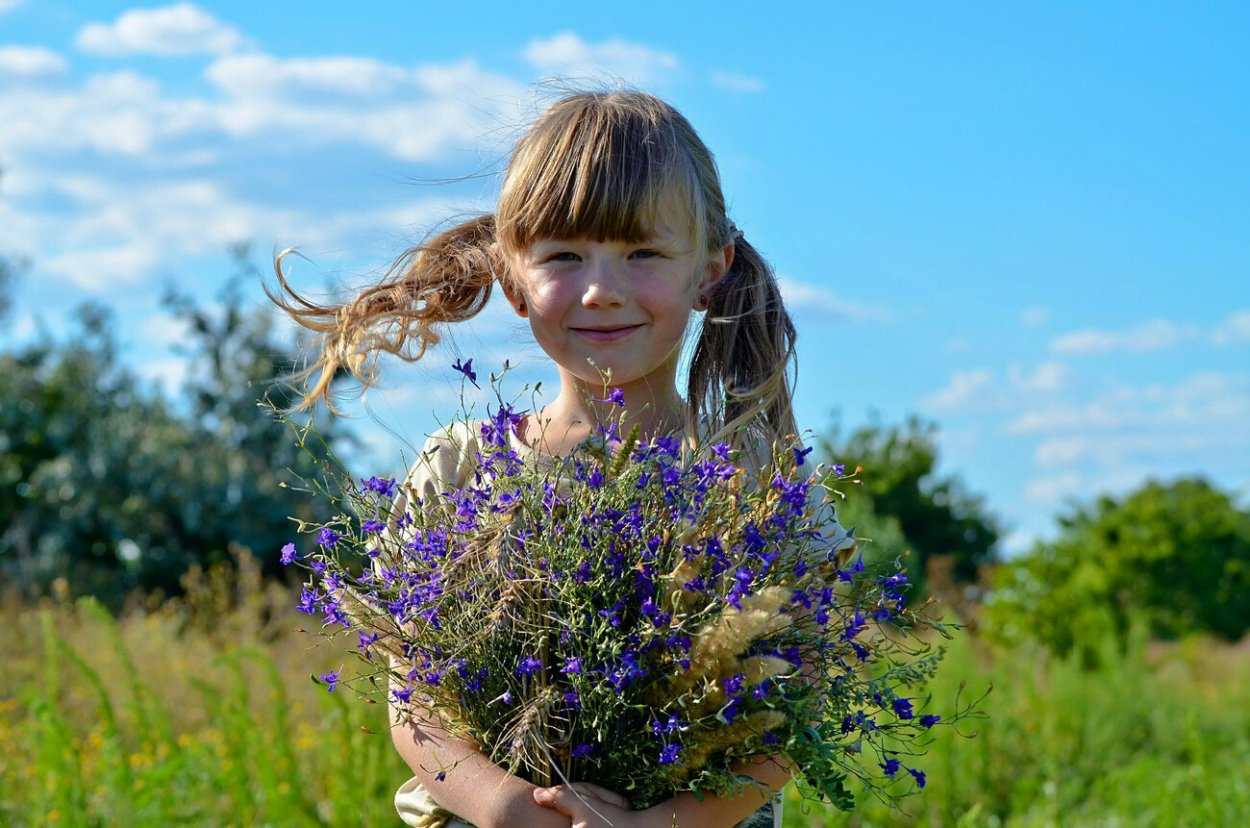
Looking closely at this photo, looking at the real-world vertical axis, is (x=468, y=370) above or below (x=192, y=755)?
above

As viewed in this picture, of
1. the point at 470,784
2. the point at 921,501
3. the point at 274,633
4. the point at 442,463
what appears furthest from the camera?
the point at 921,501

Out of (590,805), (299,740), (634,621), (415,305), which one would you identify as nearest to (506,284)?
(415,305)

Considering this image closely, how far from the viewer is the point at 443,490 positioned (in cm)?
234

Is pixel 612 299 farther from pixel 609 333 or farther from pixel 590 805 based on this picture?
pixel 590 805

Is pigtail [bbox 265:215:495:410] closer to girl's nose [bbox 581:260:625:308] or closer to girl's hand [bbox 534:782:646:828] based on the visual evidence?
girl's nose [bbox 581:260:625:308]

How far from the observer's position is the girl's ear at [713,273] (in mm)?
2732

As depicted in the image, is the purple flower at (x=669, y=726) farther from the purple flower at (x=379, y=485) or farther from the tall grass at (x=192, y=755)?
the tall grass at (x=192, y=755)

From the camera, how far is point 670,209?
8.17ft

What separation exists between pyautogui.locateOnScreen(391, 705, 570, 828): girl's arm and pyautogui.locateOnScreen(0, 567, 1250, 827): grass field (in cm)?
43

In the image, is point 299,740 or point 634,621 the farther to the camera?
point 299,740

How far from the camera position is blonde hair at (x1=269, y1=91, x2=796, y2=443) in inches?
96.6

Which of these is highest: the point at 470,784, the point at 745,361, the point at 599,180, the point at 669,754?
the point at 599,180

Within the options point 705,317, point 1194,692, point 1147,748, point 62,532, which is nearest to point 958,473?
point 1194,692

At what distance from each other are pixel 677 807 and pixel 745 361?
39.1 inches
